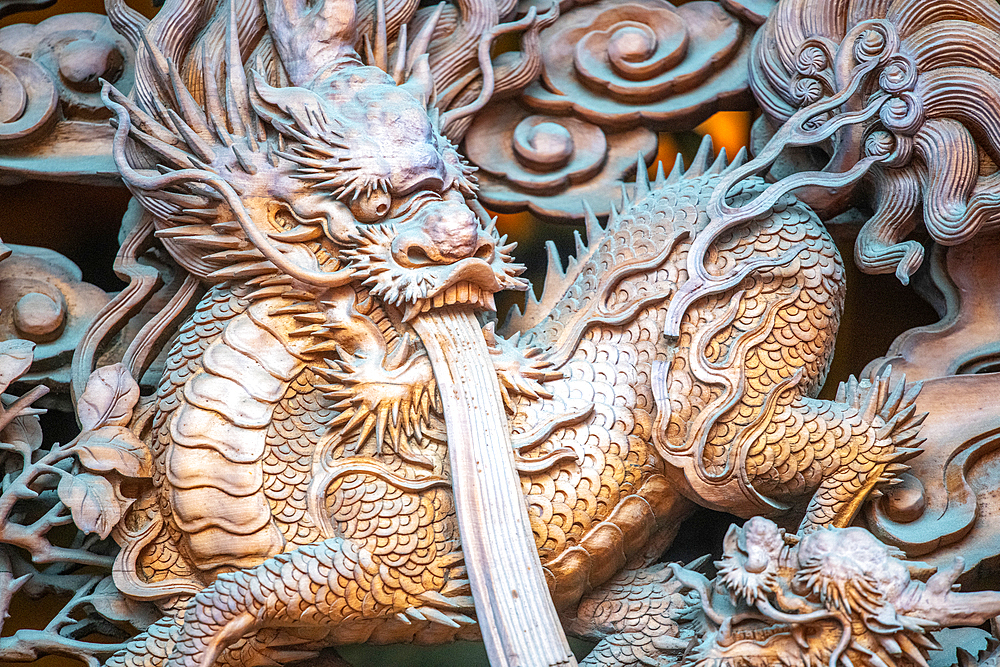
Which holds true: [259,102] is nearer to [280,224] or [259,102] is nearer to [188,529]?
[280,224]

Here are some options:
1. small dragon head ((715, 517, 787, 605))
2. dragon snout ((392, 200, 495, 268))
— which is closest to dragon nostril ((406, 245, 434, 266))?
dragon snout ((392, 200, 495, 268))

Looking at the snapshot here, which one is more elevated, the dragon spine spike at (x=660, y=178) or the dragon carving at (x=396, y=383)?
the dragon spine spike at (x=660, y=178)

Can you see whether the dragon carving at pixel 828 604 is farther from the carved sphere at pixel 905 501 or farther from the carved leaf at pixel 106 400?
the carved leaf at pixel 106 400

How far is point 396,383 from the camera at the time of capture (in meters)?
2.31

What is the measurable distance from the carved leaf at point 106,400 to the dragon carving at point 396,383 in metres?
0.04

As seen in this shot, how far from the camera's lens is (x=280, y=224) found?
2387 mm

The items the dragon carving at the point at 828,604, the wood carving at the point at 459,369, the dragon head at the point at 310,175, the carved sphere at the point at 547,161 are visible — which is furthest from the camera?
the carved sphere at the point at 547,161

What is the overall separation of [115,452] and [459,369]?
0.61 meters

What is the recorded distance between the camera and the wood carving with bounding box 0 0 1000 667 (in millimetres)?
2229

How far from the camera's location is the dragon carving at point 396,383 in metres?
2.26

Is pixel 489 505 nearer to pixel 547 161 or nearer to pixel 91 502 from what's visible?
pixel 91 502

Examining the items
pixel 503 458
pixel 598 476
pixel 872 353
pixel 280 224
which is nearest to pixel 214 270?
pixel 280 224

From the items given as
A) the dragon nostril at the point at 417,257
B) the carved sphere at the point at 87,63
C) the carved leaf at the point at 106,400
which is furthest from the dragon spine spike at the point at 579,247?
the carved sphere at the point at 87,63

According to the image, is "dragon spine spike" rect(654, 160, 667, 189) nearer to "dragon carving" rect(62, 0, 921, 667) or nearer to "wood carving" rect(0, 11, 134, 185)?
"dragon carving" rect(62, 0, 921, 667)
